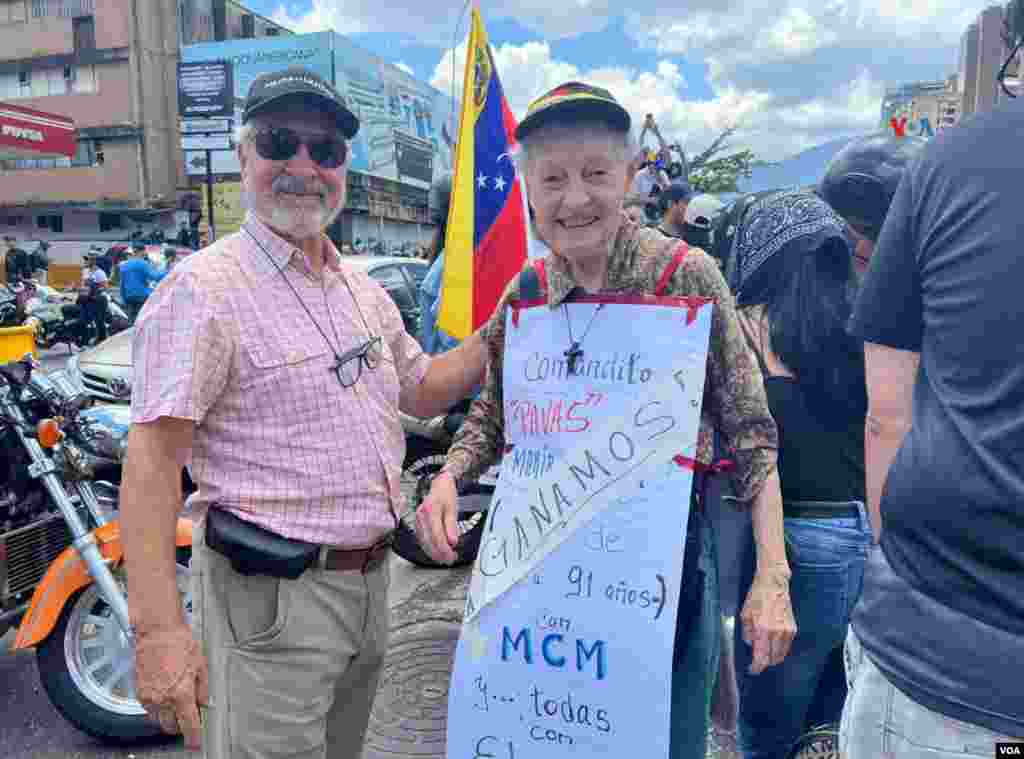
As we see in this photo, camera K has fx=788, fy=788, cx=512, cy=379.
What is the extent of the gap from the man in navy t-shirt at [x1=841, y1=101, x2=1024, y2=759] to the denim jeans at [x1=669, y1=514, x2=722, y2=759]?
45 centimetres

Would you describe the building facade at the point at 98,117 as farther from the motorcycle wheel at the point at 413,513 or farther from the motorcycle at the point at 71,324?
the motorcycle wheel at the point at 413,513

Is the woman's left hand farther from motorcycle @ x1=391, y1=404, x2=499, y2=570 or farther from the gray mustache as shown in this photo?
motorcycle @ x1=391, y1=404, x2=499, y2=570

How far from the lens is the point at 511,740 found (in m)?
Result: 1.58

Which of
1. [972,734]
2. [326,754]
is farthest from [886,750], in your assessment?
[326,754]

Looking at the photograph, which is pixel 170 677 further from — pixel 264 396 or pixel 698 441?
pixel 698 441

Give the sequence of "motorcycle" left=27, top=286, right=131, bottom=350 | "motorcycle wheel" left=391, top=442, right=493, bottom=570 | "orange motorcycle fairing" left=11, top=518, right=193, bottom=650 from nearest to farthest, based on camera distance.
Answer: "orange motorcycle fairing" left=11, top=518, right=193, bottom=650 < "motorcycle wheel" left=391, top=442, right=493, bottom=570 < "motorcycle" left=27, top=286, right=131, bottom=350

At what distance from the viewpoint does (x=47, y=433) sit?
2914 millimetres

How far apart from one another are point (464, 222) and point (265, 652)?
7.36 ft

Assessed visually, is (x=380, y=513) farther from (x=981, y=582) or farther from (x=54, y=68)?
(x=54, y=68)

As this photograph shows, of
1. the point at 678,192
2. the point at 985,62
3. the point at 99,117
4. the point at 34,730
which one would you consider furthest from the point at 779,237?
the point at 99,117

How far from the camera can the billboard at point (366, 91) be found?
3731cm

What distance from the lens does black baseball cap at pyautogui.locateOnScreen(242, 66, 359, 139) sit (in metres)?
1.72

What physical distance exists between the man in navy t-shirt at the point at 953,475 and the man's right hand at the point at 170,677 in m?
1.19

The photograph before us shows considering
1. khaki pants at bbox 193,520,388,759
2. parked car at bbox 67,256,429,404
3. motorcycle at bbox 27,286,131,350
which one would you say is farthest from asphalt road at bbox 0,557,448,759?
motorcycle at bbox 27,286,131,350
